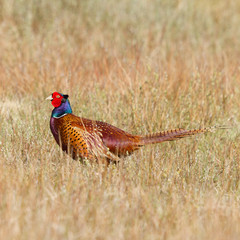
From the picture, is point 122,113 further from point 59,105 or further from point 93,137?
point 93,137

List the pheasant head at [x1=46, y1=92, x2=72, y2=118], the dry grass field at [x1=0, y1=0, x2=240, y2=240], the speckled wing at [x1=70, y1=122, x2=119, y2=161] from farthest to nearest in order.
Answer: the pheasant head at [x1=46, y1=92, x2=72, y2=118] < the speckled wing at [x1=70, y1=122, x2=119, y2=161] < the dry grass field at [x1=0, y1=0, x2=240, y2=240]

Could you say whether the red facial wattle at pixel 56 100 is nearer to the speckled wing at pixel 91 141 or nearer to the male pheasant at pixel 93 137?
the male pheasant at pixel 93 137

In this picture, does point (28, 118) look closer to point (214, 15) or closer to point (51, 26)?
point (51, 26)

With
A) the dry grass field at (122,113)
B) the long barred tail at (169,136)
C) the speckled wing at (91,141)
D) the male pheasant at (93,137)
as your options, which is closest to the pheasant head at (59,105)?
the male pheasant at (93,137)

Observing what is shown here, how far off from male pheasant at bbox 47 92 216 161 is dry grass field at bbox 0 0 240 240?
116 millimetres

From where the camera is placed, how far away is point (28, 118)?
18.3 feet

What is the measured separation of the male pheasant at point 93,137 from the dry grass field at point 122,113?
4.6 inches

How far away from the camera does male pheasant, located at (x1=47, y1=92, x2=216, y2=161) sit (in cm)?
423

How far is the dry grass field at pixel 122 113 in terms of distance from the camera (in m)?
3.19

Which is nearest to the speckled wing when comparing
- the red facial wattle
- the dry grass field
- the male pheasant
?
the male pheasant

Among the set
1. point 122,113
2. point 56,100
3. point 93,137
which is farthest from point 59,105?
point 122,113

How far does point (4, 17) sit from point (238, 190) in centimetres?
624

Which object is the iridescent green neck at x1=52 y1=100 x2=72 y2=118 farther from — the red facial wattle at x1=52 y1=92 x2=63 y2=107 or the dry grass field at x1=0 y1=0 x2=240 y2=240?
the dry grass field at x1=0 y1=0 x2=240 y2=240

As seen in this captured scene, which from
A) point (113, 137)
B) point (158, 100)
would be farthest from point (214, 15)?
point (113, 137)
